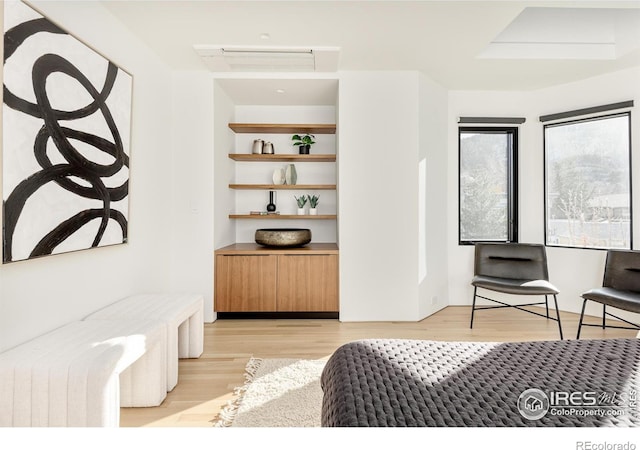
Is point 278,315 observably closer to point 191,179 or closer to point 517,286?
point 191,179

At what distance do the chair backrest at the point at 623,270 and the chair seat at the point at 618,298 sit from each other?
12cm

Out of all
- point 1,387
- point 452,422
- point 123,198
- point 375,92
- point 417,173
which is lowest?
point 1,387

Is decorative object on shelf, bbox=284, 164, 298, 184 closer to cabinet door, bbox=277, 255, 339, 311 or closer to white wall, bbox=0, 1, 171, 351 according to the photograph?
cabinet door, bbox=277, 255, 339, 311

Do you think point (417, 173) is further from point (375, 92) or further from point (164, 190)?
point (164, 190)

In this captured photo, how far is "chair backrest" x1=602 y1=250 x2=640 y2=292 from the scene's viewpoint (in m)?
2.98

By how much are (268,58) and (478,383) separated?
2.91 m

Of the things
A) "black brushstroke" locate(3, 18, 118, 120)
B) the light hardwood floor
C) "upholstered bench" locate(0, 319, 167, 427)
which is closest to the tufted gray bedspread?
"upholstered bench" locate(0, 319, 167, 427)

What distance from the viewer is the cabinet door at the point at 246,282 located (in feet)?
11.4

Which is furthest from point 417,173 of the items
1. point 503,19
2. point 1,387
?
point 1,387

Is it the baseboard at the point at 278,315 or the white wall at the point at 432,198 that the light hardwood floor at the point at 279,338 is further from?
the white wall at the point at 432,198

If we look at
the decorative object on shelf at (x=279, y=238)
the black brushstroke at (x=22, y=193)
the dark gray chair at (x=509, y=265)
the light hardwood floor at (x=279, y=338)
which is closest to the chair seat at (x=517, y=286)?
the dark gray chair at (x=509, y=265)

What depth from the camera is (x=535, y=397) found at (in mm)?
991

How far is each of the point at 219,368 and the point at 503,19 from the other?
3.13 metres

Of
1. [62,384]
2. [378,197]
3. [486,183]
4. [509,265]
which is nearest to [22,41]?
[62,384]
